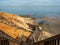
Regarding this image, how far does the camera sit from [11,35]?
20.4 ft

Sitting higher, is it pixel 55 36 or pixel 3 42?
pixel 55 36

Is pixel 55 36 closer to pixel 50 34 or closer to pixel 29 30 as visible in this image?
pixel 50 34

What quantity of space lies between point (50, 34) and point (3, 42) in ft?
4.72

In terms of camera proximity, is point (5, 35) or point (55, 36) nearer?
point (55, 36)

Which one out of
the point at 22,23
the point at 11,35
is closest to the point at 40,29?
the point at 11,35

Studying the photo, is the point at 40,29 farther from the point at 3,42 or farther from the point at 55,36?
the point at 3,42

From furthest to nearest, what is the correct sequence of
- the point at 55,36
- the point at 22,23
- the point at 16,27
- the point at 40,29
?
the point at 22,23 < the point at 16,27 < the point at 40,29 < the point at 55,36

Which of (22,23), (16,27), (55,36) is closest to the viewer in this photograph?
(55,36)

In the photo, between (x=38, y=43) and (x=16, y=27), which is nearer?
(x=38, y=43)

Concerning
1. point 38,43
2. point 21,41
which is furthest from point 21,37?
point 38,43

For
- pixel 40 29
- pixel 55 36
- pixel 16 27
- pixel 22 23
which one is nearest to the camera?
pixel 55 36

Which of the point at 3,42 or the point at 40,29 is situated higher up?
the point at 40,29

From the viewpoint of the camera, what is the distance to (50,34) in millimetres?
5973

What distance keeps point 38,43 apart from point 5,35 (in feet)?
3.39
